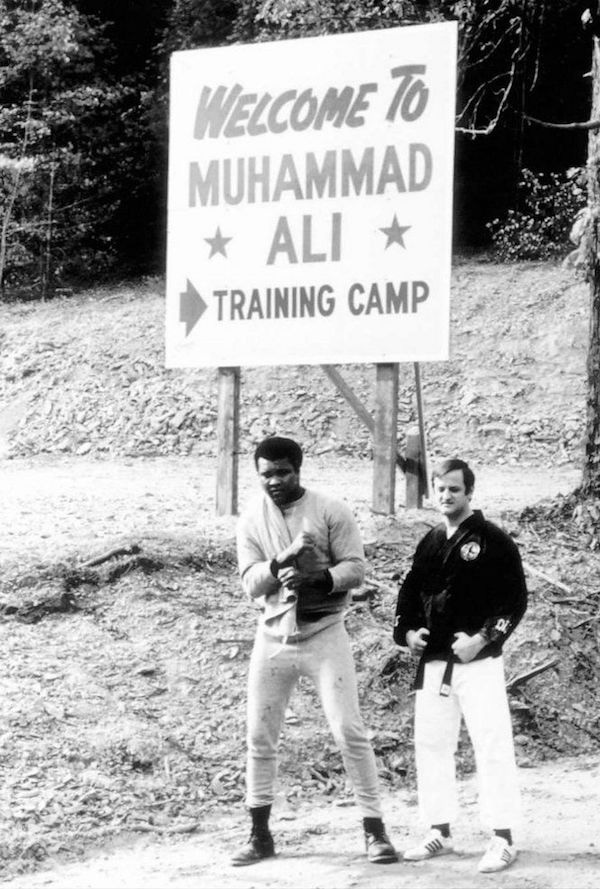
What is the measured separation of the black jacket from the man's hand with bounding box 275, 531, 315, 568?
66cm

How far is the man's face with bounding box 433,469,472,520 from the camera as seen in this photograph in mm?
6645

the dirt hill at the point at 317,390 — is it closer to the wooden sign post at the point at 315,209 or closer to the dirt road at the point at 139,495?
the dirt road at the point at 139,495

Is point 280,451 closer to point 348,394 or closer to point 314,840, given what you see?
point 314,840

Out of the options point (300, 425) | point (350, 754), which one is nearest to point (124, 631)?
point (350, 754)

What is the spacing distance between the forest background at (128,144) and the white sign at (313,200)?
1428 centimetres

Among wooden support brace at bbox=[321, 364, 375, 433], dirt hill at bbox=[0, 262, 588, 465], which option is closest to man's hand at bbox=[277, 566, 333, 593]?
wooden support brace at bbox=[321, 364, 375, 433]

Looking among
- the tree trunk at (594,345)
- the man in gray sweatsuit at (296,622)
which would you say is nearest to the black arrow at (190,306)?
the tree trunk at (594,345)

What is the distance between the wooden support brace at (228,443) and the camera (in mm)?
12516

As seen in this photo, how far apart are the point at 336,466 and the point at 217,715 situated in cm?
895

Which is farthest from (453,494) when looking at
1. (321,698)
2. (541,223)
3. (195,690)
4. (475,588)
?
(541,223)

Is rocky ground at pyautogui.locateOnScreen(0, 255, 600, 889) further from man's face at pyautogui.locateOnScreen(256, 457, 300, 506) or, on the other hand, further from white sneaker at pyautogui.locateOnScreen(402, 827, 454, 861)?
man's face at pyautogui.locateOnScreen(256, 457, 300, 506)

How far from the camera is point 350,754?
6.50 meters

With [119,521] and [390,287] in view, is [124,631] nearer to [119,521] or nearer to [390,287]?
[119,521]

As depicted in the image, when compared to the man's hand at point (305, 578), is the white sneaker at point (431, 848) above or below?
below
